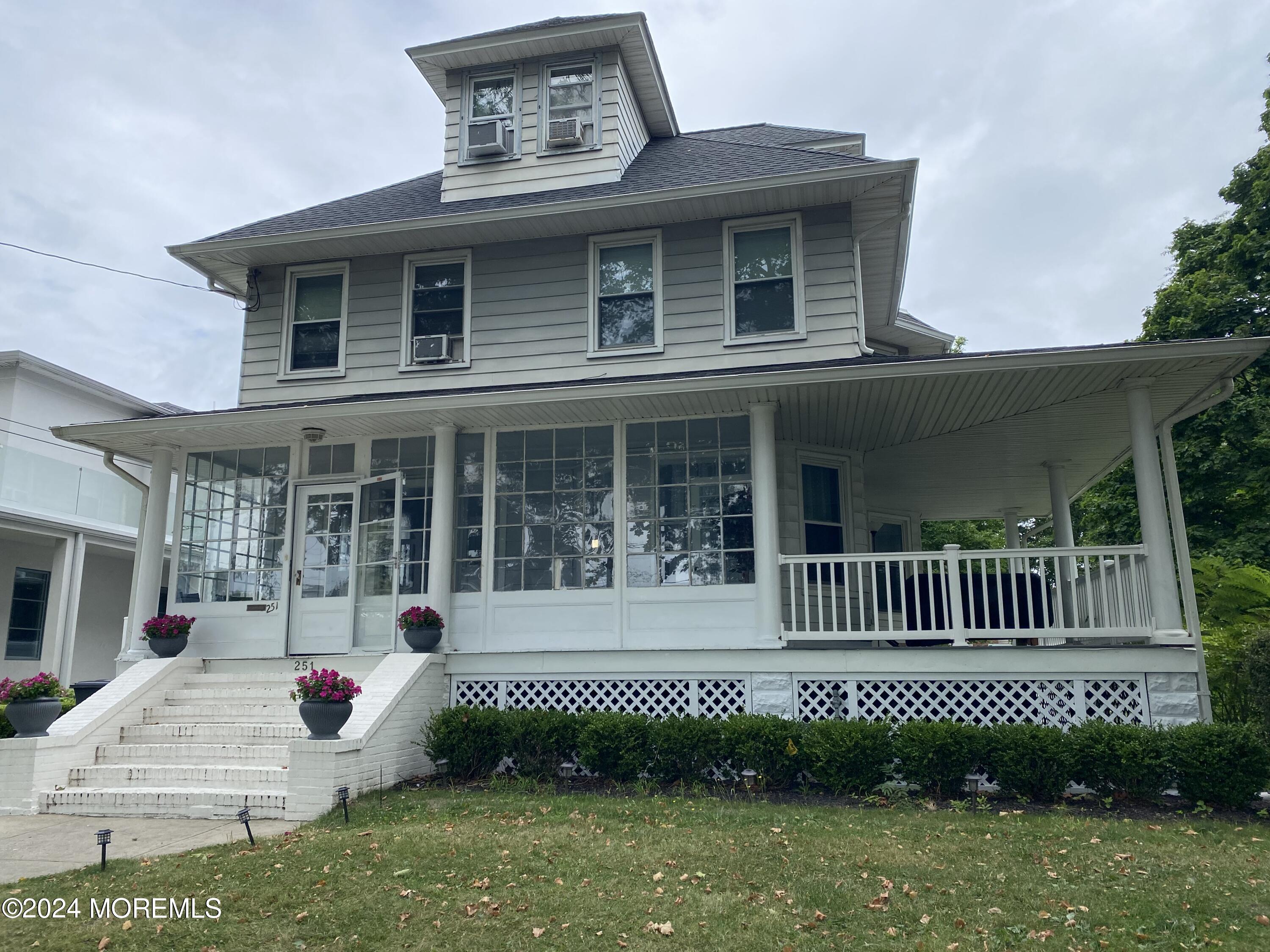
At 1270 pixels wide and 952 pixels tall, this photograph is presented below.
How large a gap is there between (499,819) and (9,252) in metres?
13.3

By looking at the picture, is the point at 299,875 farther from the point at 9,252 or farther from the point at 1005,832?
the point at 9,252

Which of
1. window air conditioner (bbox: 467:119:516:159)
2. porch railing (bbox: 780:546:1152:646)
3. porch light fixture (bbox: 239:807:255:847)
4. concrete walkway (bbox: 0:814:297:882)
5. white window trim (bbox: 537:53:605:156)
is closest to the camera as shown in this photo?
concrete walkway (bbox: 0:814:297:882)

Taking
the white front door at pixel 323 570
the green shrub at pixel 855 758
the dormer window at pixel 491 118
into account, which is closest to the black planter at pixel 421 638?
the white front door at pixel 323 570

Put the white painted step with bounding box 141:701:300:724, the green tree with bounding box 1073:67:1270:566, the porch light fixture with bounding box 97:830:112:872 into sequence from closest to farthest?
the porch light fixture with bounding box 97:830:112:872, the white painted step with bounding box 141:701:300:724, the green tree with bounding box 1073:67:1270:566

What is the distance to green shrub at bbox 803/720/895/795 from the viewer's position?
7852 millimetres

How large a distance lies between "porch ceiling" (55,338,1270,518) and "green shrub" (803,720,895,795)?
332cm

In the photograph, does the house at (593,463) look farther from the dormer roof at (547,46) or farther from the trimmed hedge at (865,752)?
the trimmed hedge at (865,752)

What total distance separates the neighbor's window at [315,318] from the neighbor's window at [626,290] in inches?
133

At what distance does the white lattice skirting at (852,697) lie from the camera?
8539 millimetres

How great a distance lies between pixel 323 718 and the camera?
782 cm

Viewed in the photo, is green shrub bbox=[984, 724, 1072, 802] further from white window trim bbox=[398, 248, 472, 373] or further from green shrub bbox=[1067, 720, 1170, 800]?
white window trim bbox=[398, 248, 472, 373]

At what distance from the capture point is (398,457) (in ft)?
36.2

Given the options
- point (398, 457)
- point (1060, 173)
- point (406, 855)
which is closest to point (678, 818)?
point (406, 855)

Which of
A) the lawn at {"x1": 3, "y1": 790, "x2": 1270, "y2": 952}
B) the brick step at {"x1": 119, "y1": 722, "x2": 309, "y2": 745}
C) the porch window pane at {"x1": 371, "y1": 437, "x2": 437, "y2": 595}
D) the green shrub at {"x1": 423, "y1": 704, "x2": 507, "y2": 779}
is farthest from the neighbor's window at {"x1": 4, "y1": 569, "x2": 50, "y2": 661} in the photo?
the lawn at {"x1": 3, "y1": 790, "x2": 1270, "y2": 952}
